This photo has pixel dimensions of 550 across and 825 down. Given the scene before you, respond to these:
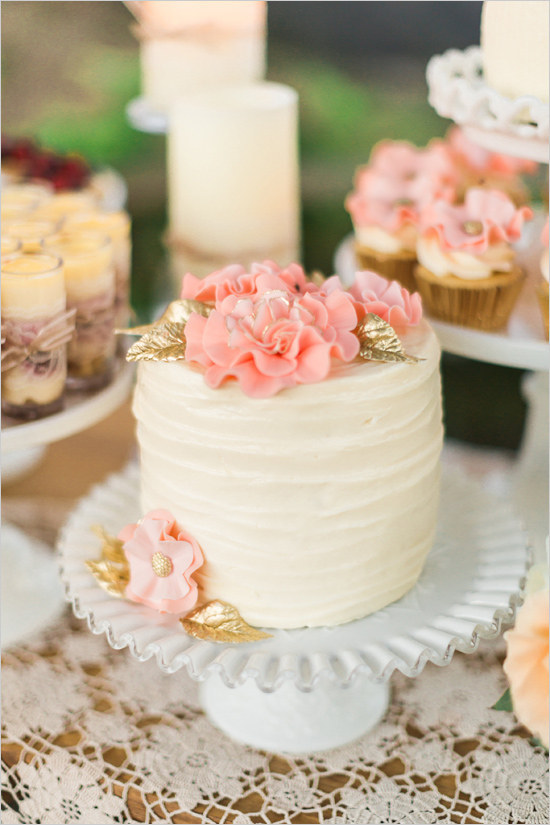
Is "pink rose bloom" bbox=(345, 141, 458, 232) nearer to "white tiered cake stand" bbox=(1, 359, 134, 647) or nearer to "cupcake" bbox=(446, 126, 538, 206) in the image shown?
"cupcake" bbox=(446, 126, 538, 206)

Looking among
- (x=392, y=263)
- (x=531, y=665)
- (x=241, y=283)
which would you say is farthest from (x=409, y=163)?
(x=531, y=665)

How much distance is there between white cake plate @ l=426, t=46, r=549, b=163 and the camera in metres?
1.23

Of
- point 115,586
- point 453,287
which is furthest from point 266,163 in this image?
point 115,586

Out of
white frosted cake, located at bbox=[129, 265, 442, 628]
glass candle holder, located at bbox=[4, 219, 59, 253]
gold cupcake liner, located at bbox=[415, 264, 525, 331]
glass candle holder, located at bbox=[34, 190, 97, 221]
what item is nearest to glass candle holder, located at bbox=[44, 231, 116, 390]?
glass candle holder, located at bbox=[4, 219, 59, 253]

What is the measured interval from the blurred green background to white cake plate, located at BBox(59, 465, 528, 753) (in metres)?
0.97

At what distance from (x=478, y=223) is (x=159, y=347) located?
1.93 feet

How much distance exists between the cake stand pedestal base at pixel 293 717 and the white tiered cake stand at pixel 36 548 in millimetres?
413

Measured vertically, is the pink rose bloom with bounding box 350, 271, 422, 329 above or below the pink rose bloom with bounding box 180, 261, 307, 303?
below

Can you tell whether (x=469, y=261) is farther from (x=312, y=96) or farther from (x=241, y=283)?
(x=312, y=96)

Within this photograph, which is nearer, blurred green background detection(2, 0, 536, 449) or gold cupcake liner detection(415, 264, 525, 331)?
gold cupcake liner detection(415, 264, 525, 331)

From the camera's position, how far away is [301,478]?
105 cm

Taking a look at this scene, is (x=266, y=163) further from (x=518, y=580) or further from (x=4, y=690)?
(x=4, y=690)

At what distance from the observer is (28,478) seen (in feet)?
6.57

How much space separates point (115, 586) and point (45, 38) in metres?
1.88
